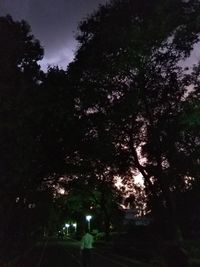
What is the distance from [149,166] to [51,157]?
763 cm

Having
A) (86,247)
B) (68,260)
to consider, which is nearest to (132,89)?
(86,247)

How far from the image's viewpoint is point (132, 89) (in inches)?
1359

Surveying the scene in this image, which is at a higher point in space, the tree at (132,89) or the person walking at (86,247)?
→ the tree at (132,89)

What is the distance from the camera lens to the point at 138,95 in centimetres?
3450

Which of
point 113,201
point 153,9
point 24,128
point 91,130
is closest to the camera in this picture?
point 153,9

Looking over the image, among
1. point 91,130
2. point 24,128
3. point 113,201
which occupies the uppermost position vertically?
point 113,201

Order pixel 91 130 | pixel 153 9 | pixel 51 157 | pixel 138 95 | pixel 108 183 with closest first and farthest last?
pixel 153 9 → pixel 138 95 → pixel 91 130 → pixel 51 157 → pixel 108 183

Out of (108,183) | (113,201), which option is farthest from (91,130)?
(113,201)

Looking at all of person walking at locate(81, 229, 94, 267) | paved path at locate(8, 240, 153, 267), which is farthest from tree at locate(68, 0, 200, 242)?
person walking at locate(81, 229, 94, 267)

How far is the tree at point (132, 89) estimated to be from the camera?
1165 inches

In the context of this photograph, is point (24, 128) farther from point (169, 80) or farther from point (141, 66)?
point (169, 80)

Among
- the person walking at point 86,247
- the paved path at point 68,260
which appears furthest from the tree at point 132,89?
the person walking at point 86,247

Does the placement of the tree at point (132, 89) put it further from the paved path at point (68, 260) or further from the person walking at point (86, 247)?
the person walking at point (86, 247)

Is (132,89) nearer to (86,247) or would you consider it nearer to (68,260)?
(86,247)
